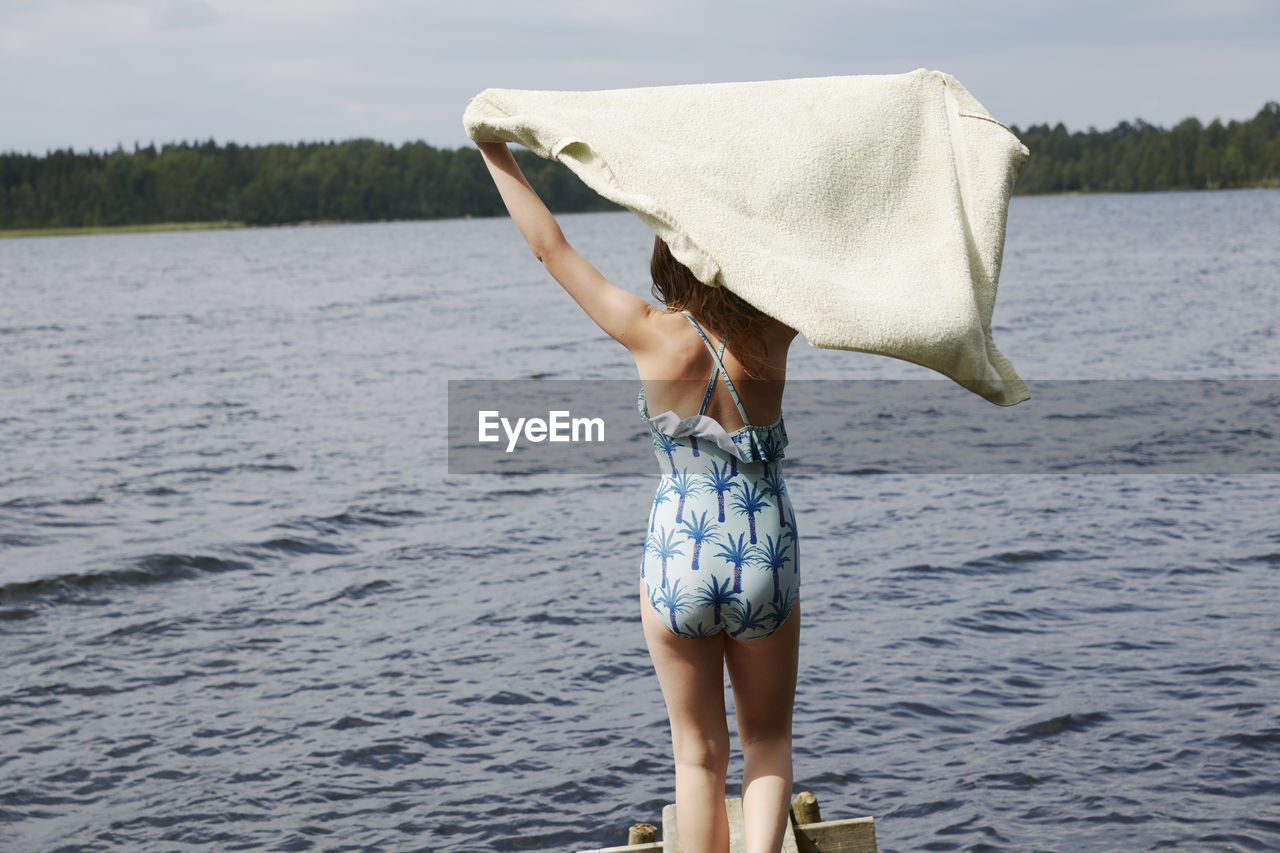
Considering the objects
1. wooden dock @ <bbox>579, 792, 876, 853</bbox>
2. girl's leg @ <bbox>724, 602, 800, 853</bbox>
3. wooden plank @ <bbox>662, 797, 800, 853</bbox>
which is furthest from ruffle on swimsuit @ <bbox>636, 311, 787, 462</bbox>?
wooden dock @ <bbox>579, 792, 876, 853</bbox>

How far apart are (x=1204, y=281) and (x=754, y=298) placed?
40827mm

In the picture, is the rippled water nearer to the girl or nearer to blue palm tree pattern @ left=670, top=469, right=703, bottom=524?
the girl

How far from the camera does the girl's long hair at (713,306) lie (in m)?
2.92

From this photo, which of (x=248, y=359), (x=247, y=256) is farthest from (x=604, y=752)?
(x=247, y=256)

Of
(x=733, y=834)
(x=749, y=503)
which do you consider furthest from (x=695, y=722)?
(x=733, y=834)

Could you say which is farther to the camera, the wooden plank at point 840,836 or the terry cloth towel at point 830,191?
the wooden plank at point 840,836

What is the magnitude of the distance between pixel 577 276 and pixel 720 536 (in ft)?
2.70

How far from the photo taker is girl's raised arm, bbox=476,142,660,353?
3.01 metres

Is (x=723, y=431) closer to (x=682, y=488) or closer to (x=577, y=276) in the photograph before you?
(x=682, y=488)

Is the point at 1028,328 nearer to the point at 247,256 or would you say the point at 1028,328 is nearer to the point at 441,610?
the point at 441,610

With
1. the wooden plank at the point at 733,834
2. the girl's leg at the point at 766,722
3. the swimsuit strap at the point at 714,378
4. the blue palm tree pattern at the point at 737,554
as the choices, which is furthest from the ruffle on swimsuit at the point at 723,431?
the wooden plank at the point at 733,834

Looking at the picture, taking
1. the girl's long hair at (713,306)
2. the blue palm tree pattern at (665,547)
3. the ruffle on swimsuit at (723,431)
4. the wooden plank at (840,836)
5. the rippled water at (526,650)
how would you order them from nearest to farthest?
the girl's long hair at (713,306), the ruffle on swimsuit at (723,431), the blue palm tree pattern at (665,547), the wooden plank at (840,836), the rippled water at (526,650)

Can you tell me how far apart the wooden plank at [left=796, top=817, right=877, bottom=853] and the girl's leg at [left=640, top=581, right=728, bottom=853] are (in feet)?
2.89

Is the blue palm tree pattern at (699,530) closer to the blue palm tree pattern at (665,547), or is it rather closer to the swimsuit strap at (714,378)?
the blue palm tree pattern at (665,547)
